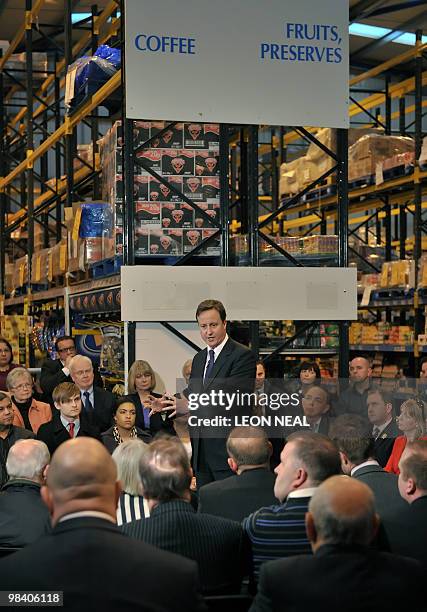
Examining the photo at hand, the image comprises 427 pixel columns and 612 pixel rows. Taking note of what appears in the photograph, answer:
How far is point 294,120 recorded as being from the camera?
770 cm

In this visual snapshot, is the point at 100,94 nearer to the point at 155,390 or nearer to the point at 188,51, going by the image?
the point at 188,51

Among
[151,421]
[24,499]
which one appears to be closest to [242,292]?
[151,421]

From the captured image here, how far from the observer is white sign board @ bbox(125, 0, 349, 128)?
7371 millimetres

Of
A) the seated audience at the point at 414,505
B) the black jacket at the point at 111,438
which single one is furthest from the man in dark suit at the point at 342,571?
the black jacket at the point at 111,438

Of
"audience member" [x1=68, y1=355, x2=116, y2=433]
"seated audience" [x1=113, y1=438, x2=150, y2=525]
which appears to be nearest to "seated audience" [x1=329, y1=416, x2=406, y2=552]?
"seated audience" [x1=113, y1=438, x2=150, y2=525]

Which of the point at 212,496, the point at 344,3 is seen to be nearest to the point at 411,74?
the point at 344,3

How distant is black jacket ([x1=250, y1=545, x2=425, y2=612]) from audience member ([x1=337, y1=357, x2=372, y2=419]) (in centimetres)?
360

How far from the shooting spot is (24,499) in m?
4.33

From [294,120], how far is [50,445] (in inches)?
128

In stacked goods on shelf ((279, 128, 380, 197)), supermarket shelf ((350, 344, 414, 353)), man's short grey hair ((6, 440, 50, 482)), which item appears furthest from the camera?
stacked goods on shelf ((279, 128, 380, 197))

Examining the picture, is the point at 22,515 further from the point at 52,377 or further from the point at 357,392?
the point at 52,377

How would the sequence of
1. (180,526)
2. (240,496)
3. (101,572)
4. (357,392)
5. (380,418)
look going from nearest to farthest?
Answer: (101,572) → (180,526) → (240,496) → (380,418) → (357,392)

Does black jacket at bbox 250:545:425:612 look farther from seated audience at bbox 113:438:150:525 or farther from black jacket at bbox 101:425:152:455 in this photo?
black jacket at bbox 101:425:152:455

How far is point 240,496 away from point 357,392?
3847 mm
